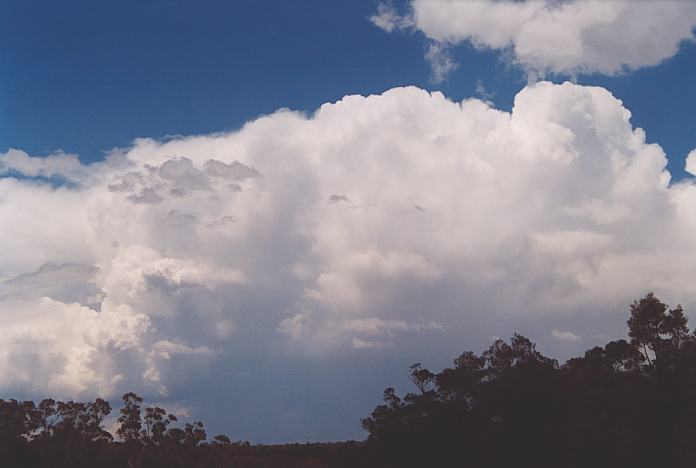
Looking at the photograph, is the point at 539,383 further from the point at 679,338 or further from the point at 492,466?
the point at 679,338

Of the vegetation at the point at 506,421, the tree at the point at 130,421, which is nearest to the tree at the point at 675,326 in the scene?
the vegetation at the point at 506,421

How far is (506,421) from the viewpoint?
77.7 meters

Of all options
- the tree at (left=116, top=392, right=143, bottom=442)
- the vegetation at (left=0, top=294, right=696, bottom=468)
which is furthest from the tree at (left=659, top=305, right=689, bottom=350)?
the tree at (left=116, top=392, right=143, bottom=442)

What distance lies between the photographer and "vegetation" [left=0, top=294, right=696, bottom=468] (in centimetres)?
6856

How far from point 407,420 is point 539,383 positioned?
2322cm

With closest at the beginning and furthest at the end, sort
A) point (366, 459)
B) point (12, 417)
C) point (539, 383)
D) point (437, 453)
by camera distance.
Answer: point (539, 383), point (437, 453), point (366, 459), point (12, 417)

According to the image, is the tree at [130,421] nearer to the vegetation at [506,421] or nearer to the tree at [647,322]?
the vegetation at [506,421]

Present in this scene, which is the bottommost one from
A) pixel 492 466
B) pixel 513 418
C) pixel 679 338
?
pixel 492 466

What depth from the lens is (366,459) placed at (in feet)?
310

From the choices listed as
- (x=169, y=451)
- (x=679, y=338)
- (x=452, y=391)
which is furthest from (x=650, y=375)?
(x=169, y=451)

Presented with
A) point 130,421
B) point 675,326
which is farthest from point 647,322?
point 130,421

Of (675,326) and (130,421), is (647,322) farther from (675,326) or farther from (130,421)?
(130,421)

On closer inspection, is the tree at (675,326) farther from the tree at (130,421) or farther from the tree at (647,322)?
the tree at (130,421)

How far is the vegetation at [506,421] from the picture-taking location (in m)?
68.6
